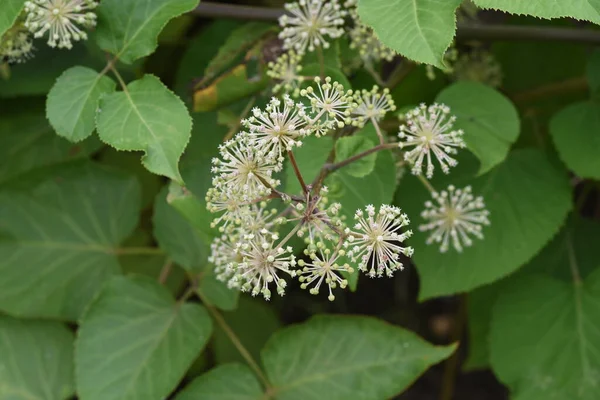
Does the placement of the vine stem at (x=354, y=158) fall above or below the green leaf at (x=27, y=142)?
above

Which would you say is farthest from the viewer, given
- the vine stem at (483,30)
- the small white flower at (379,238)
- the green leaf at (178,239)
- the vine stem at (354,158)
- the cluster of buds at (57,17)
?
the green leaf at (178,239)

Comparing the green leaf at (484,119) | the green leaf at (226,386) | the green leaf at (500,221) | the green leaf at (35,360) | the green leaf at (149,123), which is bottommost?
the green leaf at (35,360)

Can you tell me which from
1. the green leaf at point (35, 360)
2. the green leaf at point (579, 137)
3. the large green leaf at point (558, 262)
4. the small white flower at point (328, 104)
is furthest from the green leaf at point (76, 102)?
the large green leaf at point (558, 262)

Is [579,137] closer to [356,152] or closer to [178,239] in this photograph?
[356,152]

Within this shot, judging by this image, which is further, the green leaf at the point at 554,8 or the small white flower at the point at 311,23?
the small white flower at the point at 311,23

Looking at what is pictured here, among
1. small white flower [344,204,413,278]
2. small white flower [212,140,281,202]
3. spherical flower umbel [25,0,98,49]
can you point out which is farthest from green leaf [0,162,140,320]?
small white flower [344,204,413,278]

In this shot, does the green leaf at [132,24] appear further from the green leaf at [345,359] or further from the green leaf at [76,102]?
the green leaf at [345,359]

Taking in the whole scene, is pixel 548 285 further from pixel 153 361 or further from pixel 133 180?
pixel 133 180
